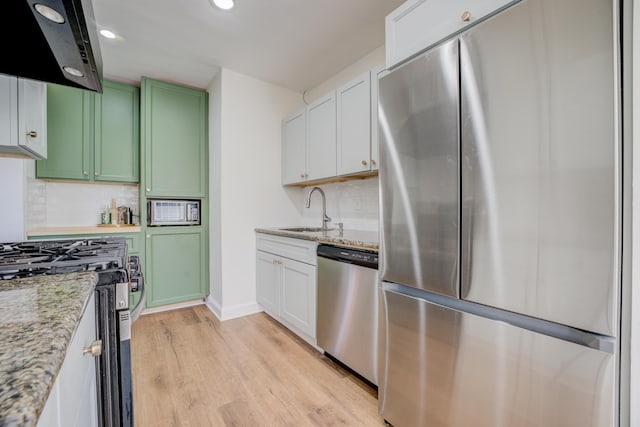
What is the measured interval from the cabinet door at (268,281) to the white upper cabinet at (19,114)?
5.81 ft

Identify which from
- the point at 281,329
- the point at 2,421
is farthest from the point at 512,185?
the point at 281,329

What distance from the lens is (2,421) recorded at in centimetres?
25

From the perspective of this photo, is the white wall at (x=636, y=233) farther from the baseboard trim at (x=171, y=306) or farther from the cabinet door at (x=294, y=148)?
the baseboard trim at (x=171, y=306)

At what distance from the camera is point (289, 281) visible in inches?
94.7

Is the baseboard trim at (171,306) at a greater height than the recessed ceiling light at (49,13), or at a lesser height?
lesser

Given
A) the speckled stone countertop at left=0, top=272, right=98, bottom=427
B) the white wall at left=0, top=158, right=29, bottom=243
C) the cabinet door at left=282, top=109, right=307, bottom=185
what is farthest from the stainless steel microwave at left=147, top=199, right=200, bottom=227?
the speckled stone countertop at left=0, top=272, right=98, bottom=427

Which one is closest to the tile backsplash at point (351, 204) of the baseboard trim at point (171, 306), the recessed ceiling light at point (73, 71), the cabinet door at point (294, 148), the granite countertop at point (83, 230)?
the cabinet door at point (294, 148)

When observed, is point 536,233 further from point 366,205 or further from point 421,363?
point 366,205

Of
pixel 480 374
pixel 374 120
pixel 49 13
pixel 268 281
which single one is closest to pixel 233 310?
pixel 268 281

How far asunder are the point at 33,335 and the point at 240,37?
2.43 meters

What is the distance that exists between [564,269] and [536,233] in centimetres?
12

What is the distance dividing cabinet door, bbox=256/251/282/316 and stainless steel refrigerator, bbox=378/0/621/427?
1.46 meters

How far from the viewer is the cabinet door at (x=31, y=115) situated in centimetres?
135

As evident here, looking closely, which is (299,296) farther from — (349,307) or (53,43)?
(53,43)
